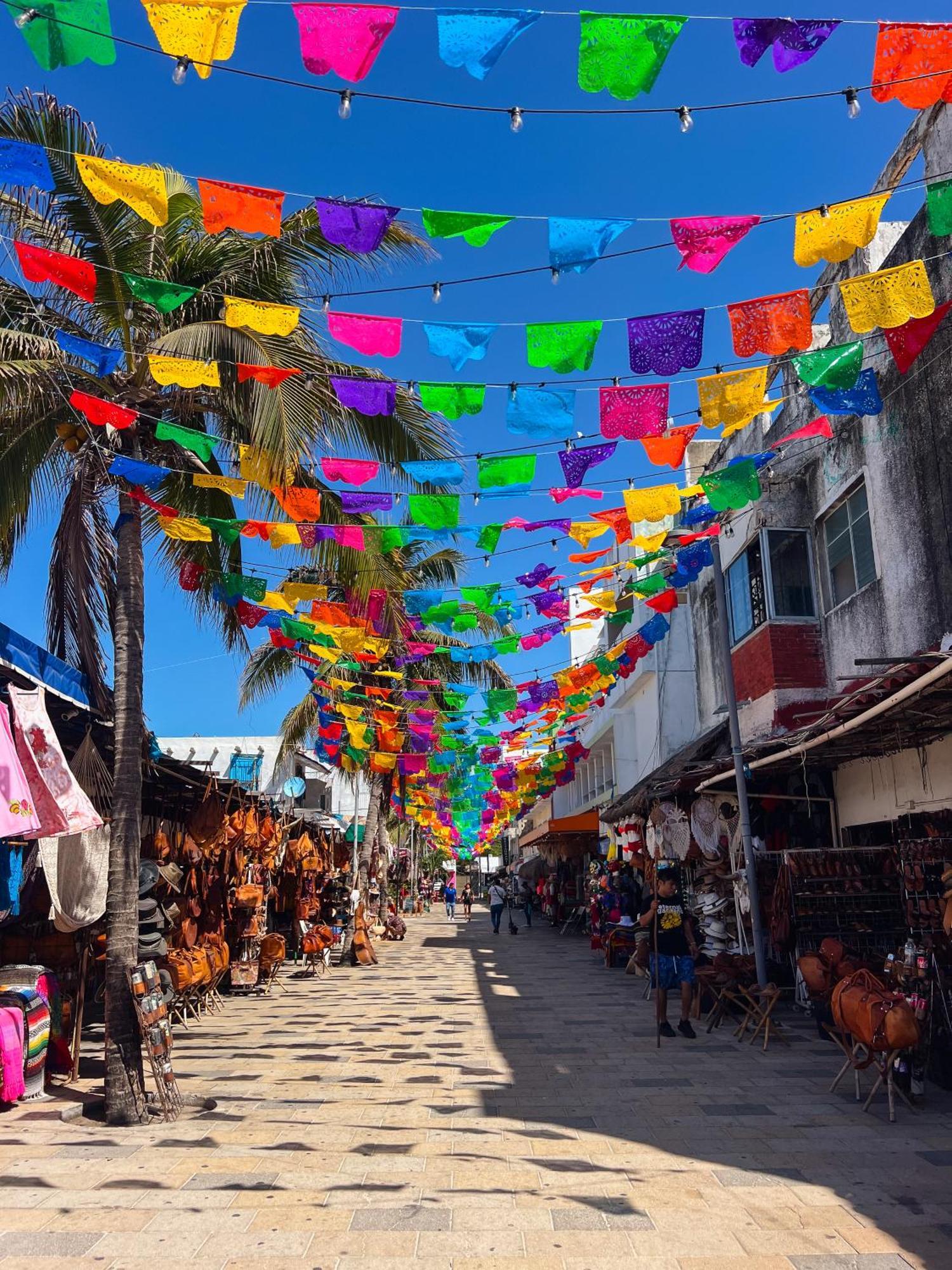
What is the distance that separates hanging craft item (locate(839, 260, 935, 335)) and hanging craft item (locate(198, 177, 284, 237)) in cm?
417

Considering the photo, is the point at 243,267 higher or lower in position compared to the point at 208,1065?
higher

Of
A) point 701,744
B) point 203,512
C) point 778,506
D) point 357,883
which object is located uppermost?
point 778,506

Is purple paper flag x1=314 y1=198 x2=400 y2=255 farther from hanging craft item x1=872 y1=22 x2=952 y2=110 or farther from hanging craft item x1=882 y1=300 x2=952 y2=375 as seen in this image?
hanging craft item x1=882 y1=300 x2=952 y2=375

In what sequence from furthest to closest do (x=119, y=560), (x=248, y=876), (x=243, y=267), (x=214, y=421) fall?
1. (x=248, y=876)
2. (x=214, y=421)
3. (x=243, y=267)
4. (x=119, y=560)

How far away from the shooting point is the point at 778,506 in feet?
45.6

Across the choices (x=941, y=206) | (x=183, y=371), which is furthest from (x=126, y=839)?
(x=941, y=206)

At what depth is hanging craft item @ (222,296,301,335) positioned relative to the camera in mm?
7156

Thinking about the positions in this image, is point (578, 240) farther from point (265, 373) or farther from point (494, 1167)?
point (494, 1167)

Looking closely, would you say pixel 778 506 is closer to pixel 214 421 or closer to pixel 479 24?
pixel 214 421

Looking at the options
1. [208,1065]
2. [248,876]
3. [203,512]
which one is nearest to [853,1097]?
[208,1065]

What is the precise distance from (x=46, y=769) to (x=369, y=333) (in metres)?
4.54

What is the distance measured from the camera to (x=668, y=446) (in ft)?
28.8

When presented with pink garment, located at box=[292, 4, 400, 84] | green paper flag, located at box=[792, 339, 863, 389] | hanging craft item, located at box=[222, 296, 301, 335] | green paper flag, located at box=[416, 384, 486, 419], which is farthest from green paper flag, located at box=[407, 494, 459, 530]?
pink garment, located at box=[292, 4, 400, 84]

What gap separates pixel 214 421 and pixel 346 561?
2.42 metres
